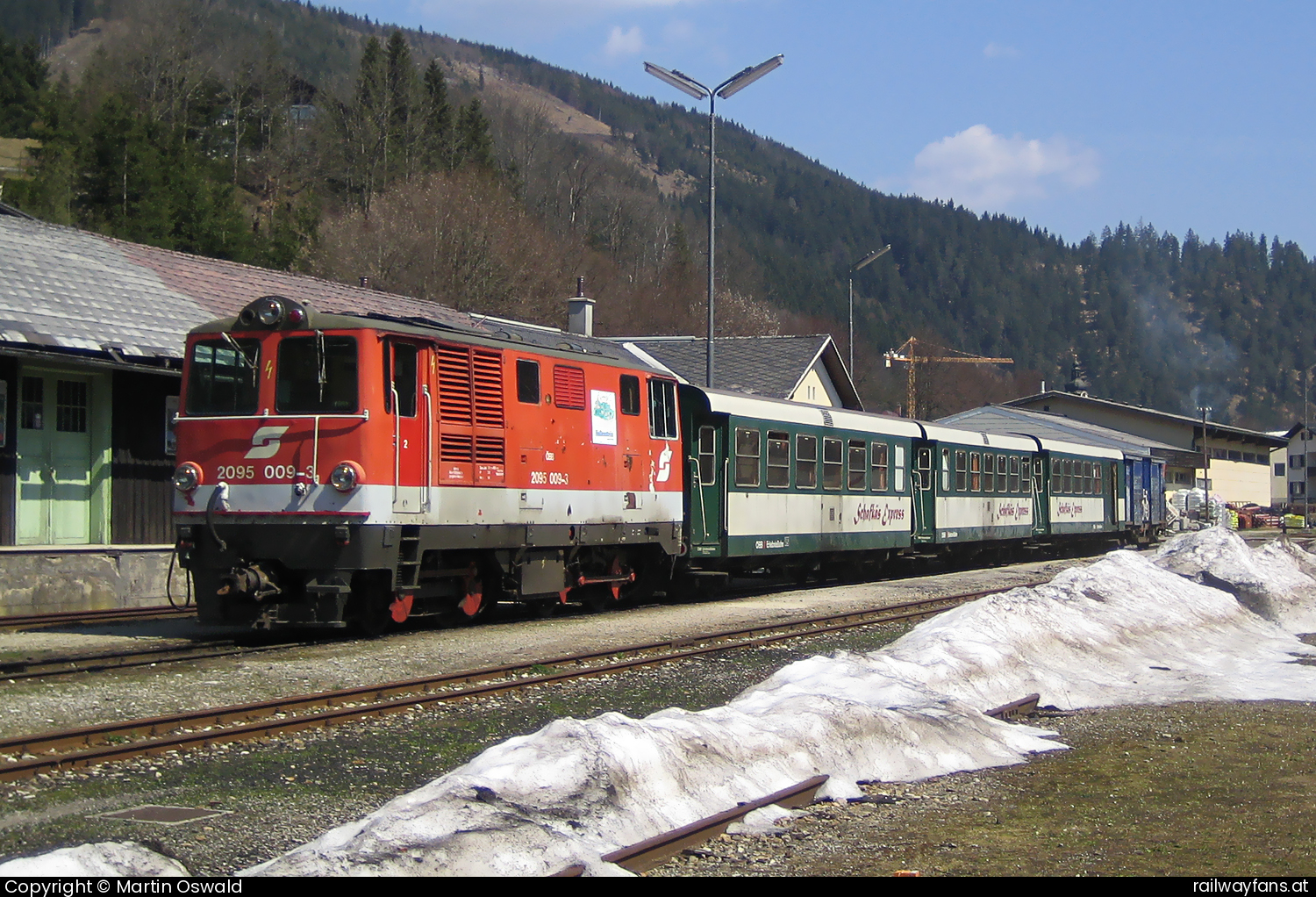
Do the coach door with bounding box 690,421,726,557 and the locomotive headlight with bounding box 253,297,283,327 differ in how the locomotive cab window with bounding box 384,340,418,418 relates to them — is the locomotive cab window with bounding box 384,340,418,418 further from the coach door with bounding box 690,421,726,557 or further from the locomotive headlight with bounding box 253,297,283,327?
the coach door with bounding box 690,421,726,557

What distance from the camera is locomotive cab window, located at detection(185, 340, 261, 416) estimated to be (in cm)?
1291

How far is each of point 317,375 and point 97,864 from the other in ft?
27.4

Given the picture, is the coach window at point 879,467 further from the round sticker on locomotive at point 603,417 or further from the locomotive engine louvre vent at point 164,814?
the locomotive engine louvre vent at point 164,814

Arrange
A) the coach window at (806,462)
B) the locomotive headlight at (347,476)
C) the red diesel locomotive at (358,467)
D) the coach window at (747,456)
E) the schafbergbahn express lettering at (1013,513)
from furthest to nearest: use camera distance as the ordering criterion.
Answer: the schafbergbahn express lettering at (1013,513), the coach window at (806,462), the coach window at (747,456), the red diesel locomotive at (358,467), the locomotive headlight at (347,476)

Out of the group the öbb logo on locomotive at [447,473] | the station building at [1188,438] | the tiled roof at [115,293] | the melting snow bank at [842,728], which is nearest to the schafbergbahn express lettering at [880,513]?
the öbb logo on locomotive at [447,473]

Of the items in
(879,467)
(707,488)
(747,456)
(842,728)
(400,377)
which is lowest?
(842,728)

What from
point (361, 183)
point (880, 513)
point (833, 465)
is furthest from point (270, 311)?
point (361, 183)

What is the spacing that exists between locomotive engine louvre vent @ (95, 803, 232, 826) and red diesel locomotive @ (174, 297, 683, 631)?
586cm

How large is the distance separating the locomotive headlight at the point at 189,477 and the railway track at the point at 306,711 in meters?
3.94

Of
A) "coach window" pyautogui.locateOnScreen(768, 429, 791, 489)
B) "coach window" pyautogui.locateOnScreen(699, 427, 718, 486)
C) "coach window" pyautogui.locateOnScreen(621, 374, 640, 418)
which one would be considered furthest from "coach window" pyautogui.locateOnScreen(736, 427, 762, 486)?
"coach window" pyautogui.locateOnScreen(621, 374, 640, 418)

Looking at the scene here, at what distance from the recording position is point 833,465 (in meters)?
22.3

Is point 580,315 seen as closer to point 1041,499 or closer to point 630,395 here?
point 1041,499

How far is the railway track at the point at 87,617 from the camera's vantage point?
572 inches

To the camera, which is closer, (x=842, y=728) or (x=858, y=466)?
(x=842, y=728)
